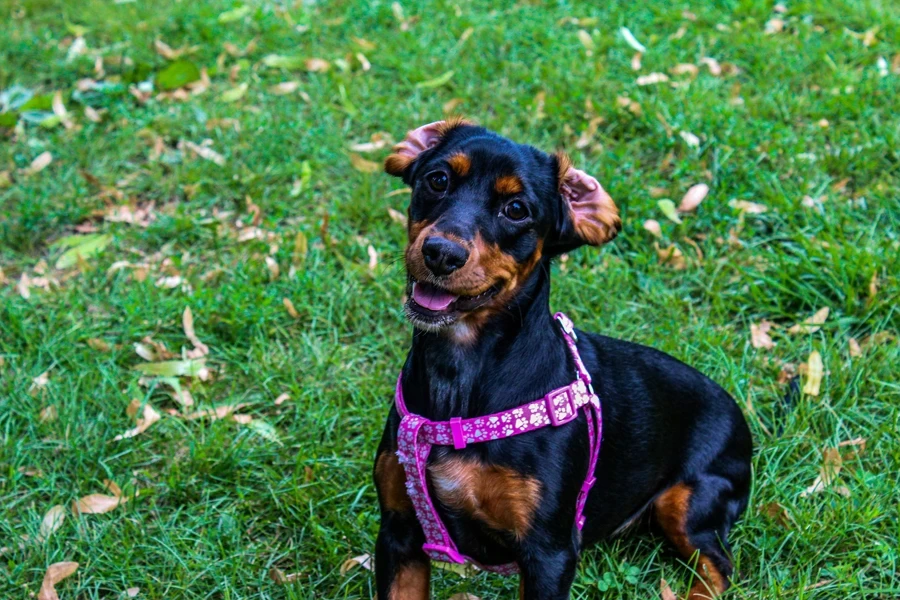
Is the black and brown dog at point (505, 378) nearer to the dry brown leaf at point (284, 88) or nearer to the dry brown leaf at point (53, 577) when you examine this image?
the dry brown leaf at point (53, 577)

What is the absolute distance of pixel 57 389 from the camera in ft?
13.6

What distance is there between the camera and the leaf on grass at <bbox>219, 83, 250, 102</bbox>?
6344 millimetres

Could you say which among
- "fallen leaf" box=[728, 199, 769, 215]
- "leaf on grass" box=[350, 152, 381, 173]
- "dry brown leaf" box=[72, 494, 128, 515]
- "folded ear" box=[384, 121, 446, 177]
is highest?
"folded ear" box=[384, 121, 446, 177]

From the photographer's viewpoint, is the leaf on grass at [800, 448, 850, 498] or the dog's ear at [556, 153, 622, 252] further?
the leaf on grass at [800, 448, 850, 498]

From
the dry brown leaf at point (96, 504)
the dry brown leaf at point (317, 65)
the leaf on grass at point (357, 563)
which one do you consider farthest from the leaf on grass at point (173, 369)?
the dry brown leaf at point (317, 65)

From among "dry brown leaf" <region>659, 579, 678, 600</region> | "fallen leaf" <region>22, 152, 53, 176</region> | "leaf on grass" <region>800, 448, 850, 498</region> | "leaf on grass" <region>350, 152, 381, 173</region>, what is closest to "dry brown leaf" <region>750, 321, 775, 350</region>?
"leaf on grass" <region>800, 448, 850, 498</region>

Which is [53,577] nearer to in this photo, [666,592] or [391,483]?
[391,483]

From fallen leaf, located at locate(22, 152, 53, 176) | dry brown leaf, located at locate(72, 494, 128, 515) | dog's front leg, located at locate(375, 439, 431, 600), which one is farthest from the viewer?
fallen leaf, located at locate(22, 152, 53, 176)

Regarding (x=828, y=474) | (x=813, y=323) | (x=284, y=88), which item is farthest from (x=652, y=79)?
(x=828, y=474)

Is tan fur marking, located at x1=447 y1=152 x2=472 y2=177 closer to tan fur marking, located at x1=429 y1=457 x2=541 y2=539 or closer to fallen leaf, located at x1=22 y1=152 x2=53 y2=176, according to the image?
tan fur marking, located at x1=429 y1=457 x2=541 y2=539

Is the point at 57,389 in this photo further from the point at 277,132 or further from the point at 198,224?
the point at 277,132

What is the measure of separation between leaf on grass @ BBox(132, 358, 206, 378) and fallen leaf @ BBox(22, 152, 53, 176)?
7.28 ft

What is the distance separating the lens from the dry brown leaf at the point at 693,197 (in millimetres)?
4996

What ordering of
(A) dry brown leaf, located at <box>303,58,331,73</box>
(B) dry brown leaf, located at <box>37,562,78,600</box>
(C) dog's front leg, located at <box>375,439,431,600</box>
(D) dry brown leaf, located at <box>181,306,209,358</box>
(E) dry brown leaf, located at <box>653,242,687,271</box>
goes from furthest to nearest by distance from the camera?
(A) dry brown leaf, located at <box>303,58,331,73</box> → (E) dry brown leaf, located at <box>653,242,687,271</box> → (D) dry brown leaf, located at <box>181,306,209,358</box> → (B) dry brown leaf, located at <box>37,562,78,600</box> → (C) dog's front leg, located at <box>375,439,431,600</box>
